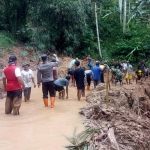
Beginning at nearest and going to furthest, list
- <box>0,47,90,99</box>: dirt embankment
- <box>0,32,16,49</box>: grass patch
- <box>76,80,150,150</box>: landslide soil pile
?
<box>76,80,150,150</box>: landslide soil pile → <box>0,47,90,99</box>: dirt embankment → <box>0,32,16,49</box>: grass patch

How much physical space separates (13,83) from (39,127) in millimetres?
1559

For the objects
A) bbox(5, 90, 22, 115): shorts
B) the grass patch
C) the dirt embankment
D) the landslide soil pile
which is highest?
the grass patch

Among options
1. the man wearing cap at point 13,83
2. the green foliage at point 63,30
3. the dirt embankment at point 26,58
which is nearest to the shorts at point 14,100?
the man wearing cap at point 13,83

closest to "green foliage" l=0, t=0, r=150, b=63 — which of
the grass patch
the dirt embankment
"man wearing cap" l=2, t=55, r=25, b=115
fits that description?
the grass patch

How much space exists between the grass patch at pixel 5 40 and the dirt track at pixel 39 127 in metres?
13.7

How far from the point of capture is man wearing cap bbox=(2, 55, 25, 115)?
327 inches

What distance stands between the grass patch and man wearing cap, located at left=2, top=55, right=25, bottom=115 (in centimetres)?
1505

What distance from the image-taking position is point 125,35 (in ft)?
102

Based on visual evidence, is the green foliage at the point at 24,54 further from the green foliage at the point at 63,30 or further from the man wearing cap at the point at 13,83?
the man wearing cap at the point at 13,83

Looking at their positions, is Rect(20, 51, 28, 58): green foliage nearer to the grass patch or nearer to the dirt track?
the grass patch

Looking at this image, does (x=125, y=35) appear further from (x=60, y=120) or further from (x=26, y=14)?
(x=60, y=120)

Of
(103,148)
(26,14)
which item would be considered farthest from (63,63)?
(103,148)

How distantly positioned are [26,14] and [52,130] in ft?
70.8

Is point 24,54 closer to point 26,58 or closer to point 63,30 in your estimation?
point 26,58
